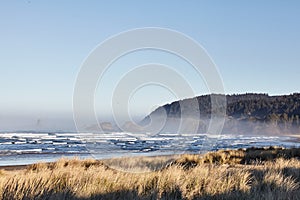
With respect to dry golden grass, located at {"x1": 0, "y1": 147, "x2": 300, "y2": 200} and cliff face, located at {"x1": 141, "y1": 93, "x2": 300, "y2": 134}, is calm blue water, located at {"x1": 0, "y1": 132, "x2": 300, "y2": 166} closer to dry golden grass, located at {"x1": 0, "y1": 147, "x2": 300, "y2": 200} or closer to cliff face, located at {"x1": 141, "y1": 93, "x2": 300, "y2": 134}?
dry golden grass, located at {"x1": 0, "y1": 147, "x2": 300, "y2": 200}

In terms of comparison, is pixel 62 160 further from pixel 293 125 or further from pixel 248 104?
pixel 248 104

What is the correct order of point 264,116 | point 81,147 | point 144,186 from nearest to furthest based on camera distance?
point 144,186 → point 81,147 → point 264,116

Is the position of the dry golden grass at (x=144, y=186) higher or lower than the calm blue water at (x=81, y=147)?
lower

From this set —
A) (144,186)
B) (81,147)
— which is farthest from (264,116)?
(144,186)

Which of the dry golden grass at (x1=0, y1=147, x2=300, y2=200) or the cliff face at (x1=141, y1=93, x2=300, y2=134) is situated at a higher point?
the cliff face at (x1=141, y1=93, x2=300, y2=134)

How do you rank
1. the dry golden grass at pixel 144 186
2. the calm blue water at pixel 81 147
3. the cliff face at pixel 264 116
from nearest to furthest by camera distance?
the dry golden grass at pixel 144 186, the calm blue water at pixel 81 147, the cliff face at pixel 264 116

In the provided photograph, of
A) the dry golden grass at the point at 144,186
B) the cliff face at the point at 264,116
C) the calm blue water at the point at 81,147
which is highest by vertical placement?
the cliff face at the point at 264,116

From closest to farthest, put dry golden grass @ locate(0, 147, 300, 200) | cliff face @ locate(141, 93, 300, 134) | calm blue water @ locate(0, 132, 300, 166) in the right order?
dry golden grass @ locate(0, 147, 300, 200) → calm blue water @ locate(0, 132, 300, 166) → cliff face @ locate(141, 93, 300, 134)

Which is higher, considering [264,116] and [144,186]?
[264,116]

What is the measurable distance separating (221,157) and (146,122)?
10.7 meters

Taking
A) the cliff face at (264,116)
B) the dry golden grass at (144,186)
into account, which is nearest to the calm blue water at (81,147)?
the dry golden grass at (144,186)

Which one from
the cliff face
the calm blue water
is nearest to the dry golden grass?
the calm blue water

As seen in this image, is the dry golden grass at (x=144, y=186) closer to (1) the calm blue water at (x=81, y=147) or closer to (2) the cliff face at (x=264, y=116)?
(1) the calm blue water at (x=81, y=147)

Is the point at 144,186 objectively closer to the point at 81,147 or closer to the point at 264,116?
the point at 81,147
